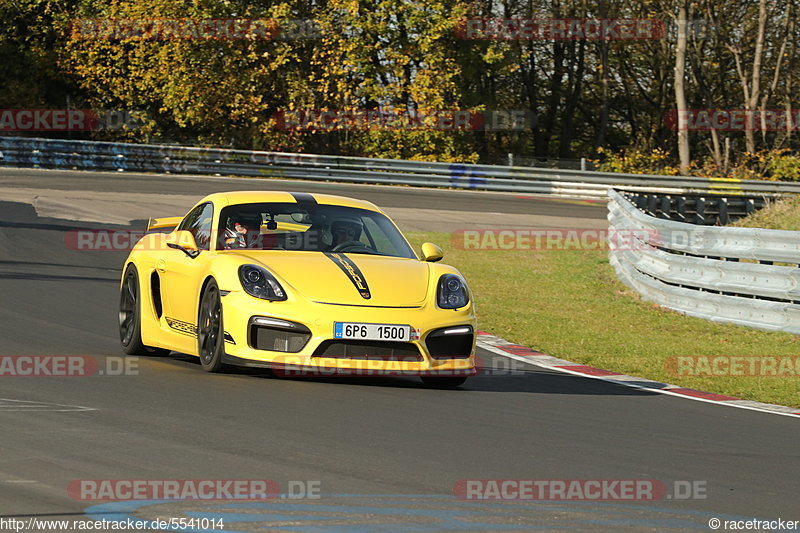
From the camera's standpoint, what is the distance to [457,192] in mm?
33188

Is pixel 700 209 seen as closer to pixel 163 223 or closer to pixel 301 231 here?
pixel 163 223

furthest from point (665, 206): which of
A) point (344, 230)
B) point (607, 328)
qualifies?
point (344, 230)

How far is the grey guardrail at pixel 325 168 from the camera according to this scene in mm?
34406

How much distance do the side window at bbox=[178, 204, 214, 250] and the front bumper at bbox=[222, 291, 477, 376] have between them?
1.15 meters

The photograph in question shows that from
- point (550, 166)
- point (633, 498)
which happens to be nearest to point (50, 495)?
point (633, 498)

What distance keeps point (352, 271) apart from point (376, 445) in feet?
8.48

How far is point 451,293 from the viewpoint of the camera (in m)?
8.51

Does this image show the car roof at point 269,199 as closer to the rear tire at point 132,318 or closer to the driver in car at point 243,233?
the driver in car at point 243,233

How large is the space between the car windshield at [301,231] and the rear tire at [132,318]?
1.16 meters

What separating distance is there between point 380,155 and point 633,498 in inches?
1416

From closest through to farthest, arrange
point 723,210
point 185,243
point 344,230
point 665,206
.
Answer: point 185,243 → point 344,230 → point 665,206 → point 723,210

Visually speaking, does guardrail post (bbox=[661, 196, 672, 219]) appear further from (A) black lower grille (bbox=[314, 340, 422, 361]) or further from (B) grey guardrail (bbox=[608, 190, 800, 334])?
(A) black lower grille (bbox=[314, 340, 422, 361])

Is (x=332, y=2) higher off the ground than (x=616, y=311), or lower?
higher

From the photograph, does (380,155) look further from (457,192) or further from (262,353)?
(262,353)
